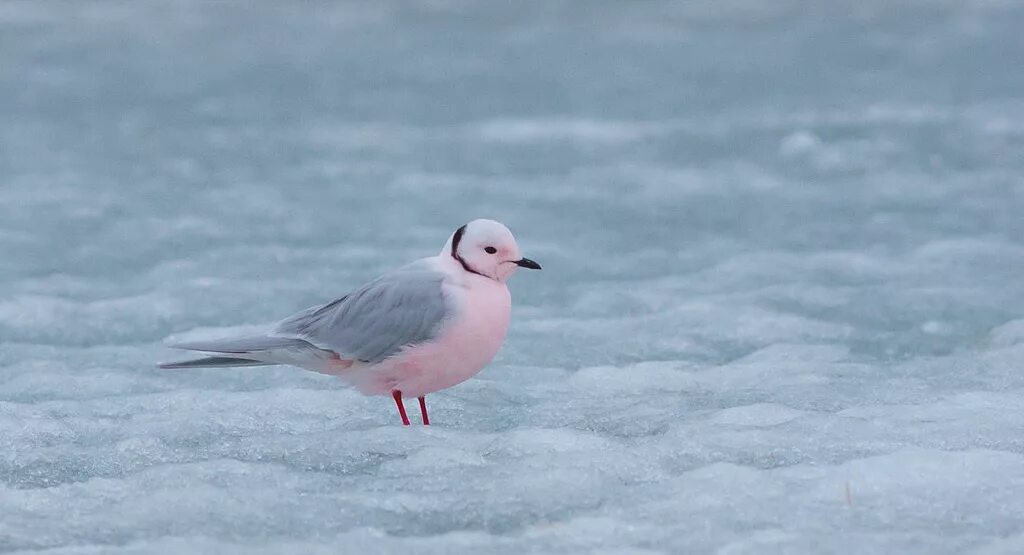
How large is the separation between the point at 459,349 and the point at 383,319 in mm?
280

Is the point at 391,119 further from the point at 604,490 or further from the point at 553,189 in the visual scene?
the point at 604,490

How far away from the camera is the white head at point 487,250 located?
438cm

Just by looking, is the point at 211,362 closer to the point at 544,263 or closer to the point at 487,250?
the point at 487,250

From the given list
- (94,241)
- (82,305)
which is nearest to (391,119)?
(94,241)

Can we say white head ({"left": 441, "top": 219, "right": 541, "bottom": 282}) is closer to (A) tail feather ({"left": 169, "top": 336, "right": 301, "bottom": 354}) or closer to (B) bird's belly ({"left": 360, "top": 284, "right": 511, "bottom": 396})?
(B) bird's belly ({"left": 360, "top": 284, "right": 511, "bottom": 396})

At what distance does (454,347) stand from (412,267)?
0.37 m

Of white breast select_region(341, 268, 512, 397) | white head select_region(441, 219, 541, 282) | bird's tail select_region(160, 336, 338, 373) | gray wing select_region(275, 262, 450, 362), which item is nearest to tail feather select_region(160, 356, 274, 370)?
bird's tail select_region(160, 336, 338, 373)

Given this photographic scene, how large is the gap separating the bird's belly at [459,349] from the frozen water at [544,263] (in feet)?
0.64

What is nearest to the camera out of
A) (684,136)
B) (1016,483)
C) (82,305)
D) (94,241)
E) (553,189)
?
(1016,483)

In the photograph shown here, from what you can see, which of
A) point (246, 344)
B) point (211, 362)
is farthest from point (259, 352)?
point (211, 362)

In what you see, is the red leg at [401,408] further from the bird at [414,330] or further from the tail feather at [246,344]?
the tail feather at [246,344]

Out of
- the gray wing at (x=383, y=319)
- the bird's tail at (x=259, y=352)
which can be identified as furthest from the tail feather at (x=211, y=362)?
the gray wing at (x=383, y=319)

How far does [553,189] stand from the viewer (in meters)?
8.66

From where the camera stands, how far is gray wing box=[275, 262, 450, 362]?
4312 millimetres
